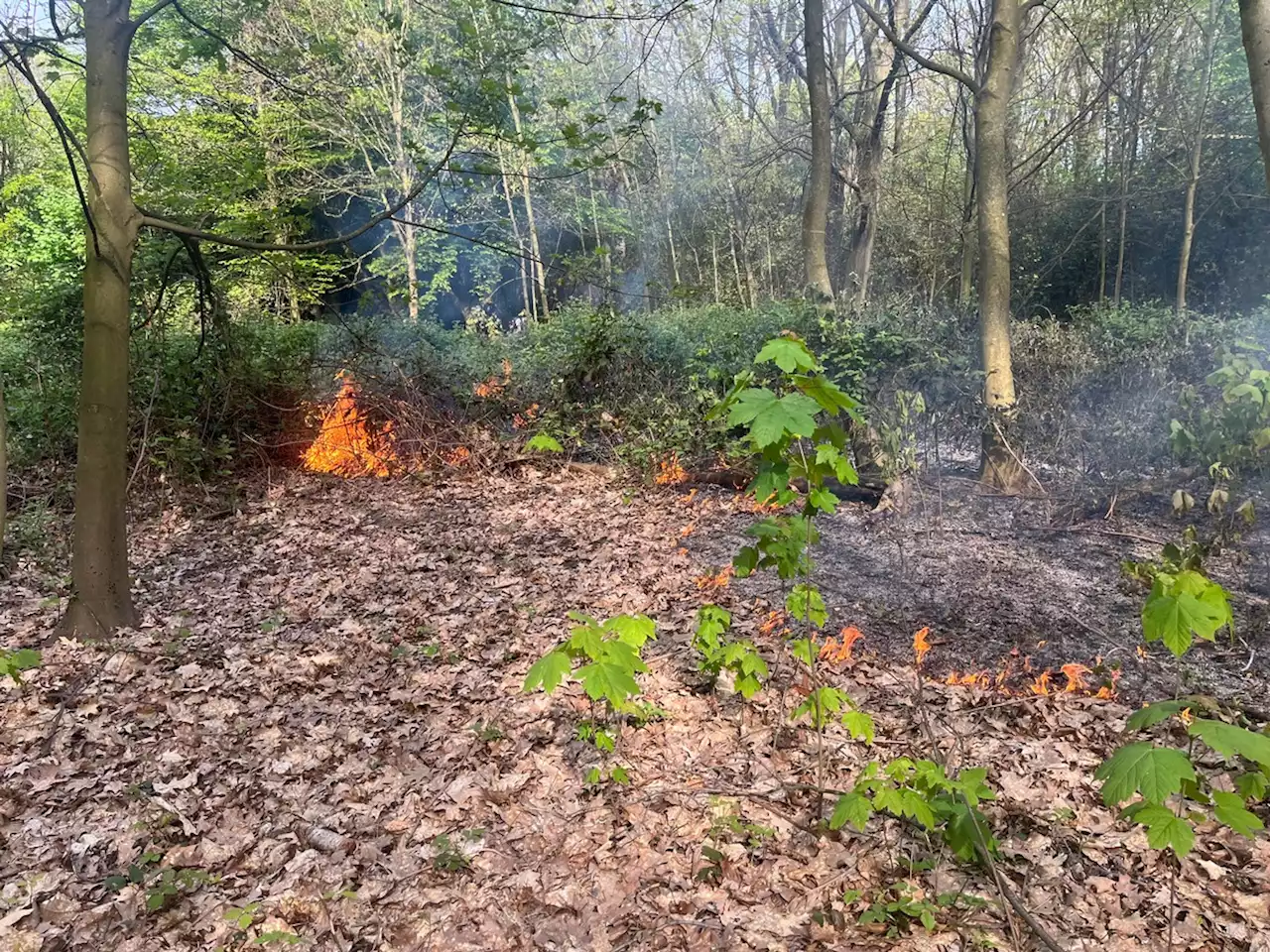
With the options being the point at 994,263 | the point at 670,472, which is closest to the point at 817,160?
the point at 994,263

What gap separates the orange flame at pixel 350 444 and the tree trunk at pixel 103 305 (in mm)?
4423

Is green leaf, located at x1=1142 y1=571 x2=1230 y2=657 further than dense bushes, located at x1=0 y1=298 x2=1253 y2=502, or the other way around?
dense bushes, located at x1=0 y1=298 x2=1253 y2=502

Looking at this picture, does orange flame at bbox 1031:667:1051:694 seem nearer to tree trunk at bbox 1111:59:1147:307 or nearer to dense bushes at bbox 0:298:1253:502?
dense bushes at bbox 0:298:1253:502

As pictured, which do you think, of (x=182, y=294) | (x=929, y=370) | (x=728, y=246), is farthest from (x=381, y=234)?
(x=929, y=370)

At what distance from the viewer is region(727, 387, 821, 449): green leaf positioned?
2057mm

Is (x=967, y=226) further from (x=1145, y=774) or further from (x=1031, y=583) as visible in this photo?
(x=1145, y=774)

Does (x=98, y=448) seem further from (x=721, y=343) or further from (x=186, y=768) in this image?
(x=721, y=343)

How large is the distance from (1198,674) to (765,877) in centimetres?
261

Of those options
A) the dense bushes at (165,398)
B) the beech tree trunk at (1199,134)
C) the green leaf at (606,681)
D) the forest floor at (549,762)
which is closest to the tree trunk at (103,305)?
the forest floor at (549,762)

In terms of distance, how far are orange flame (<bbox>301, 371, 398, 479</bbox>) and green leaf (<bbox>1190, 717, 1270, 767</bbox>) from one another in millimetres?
8346

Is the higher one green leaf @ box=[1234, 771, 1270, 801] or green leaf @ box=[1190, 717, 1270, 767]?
green leaf @ box=[1190, 717, 1270, 767]

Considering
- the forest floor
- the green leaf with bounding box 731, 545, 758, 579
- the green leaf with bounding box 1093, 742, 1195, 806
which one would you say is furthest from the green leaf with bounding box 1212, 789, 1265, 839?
the green leaf with bounding box 731, 545, 758, 579

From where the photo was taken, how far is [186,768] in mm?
3289

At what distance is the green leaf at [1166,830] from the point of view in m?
1.61
